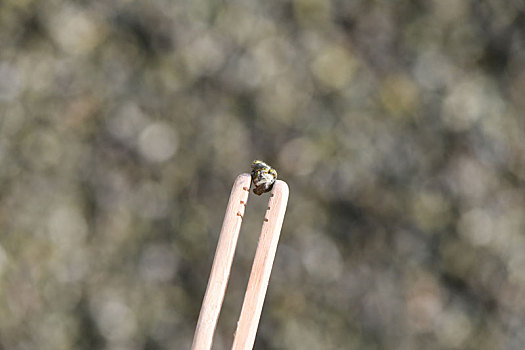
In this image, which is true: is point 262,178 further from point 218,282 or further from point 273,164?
point 273,164

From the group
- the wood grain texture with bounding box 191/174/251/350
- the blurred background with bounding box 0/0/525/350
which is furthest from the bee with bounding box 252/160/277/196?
the blurred background with bounding box 0/0/525/350

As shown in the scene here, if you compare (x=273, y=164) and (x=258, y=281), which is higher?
(x=273, y=164)

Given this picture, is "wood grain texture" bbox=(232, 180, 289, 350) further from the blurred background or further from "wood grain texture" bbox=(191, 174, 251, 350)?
the blurred background

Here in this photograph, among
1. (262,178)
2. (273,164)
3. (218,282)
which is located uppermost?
(273,164)

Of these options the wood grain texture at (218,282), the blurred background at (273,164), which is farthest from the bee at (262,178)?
the blurred background at (273,164)

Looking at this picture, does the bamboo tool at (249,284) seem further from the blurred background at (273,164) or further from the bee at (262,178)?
the blurred background at (273,164)

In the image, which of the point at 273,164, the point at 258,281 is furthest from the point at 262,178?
the point at 273,164

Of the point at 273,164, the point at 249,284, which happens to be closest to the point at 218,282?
the point at 249,284

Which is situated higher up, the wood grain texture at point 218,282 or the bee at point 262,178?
the bee at point 262,178

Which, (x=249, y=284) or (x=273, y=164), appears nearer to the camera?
(x=249, y=284)
